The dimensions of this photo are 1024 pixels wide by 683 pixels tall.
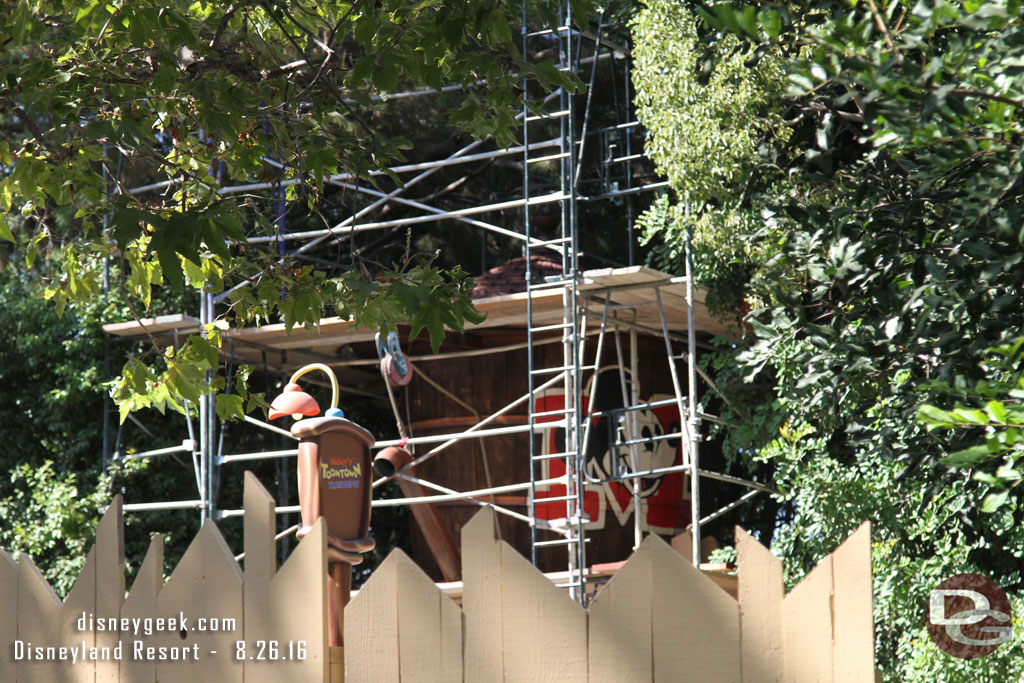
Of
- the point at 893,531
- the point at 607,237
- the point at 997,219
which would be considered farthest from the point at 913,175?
the point at 607,237

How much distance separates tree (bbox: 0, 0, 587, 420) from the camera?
468cm

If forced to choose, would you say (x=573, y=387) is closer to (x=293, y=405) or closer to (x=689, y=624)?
(x=293, y=405)

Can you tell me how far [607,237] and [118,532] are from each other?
11868 mm

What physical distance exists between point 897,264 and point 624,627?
2085 mm

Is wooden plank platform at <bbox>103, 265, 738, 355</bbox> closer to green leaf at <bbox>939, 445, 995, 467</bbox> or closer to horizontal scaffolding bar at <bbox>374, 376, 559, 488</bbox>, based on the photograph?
horizontal scaffolding bar at <bbox>374, 376, 559, 488</bbox>

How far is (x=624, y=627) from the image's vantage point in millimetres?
2967

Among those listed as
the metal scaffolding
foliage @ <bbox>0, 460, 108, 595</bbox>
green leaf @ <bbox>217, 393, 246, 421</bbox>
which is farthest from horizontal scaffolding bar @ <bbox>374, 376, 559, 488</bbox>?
green leaf @ <bbox>217, 393, 246, 421</bbox>

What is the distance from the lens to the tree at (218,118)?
468 centimetres

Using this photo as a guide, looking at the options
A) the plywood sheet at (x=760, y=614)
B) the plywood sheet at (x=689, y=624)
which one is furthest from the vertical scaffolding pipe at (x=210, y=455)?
the plywood sheet at (x=760, y=614)

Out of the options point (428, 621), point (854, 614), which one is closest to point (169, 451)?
point (428, 621)

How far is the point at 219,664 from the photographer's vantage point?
10.7ft

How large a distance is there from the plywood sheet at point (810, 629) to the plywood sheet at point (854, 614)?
0.06 ft

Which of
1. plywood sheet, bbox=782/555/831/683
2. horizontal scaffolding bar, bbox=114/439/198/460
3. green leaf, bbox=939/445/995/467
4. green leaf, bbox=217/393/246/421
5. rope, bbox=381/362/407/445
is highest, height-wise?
rope, bbox=381/362/407/445

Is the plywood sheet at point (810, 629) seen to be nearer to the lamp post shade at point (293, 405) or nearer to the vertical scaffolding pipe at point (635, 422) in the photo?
the lamp post shade at point (293, 405)
